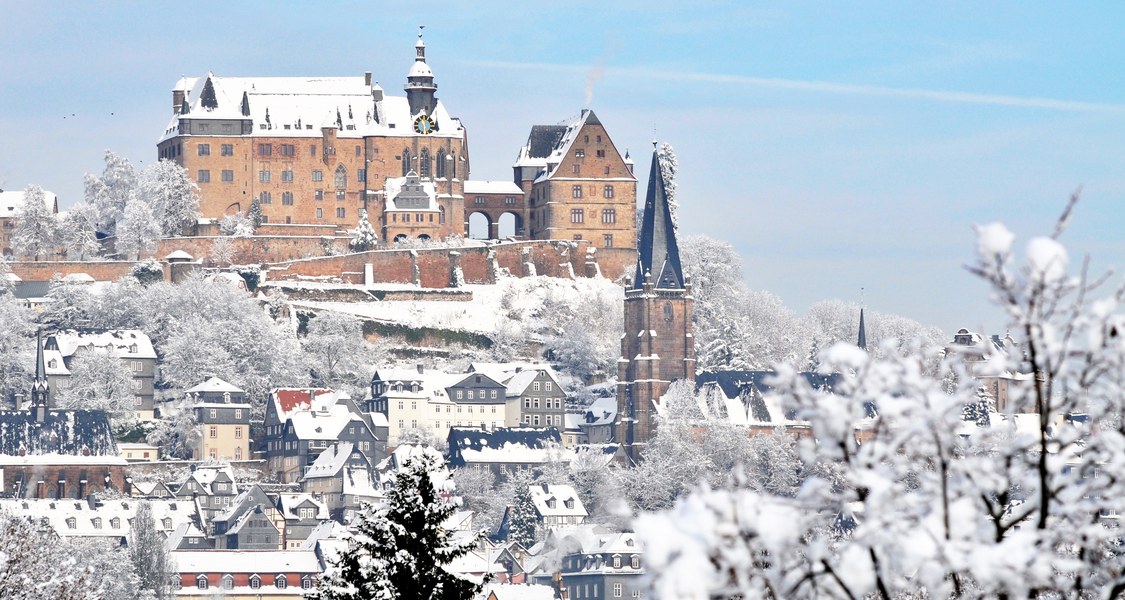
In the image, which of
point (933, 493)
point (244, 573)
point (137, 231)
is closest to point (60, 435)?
point (137, 231)

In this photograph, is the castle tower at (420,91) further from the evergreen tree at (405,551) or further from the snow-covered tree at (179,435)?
the evergreen tree at (405,551)

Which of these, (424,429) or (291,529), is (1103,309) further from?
(424,429)

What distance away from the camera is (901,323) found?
127438 millimetres

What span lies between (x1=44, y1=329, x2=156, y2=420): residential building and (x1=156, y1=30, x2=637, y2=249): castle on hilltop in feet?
28.2

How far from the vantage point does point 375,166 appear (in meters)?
102

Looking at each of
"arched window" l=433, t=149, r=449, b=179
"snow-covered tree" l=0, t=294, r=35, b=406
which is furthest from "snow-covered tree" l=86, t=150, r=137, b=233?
"arched window" l=433, t=149, r=449, b=179

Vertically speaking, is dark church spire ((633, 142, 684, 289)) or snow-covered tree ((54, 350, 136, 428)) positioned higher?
dark church spire ((633, 142, 684, 289))

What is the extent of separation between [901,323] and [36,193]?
47.9 metres

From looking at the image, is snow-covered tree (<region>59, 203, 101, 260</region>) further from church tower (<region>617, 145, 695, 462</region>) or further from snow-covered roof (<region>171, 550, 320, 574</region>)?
snow-covered roof (<region>171, 550, 320, 574</region>)

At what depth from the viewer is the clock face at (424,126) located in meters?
103

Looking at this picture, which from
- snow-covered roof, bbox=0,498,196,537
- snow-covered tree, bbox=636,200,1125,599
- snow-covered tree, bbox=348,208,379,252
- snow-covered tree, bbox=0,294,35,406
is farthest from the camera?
snow-covered tree, bbox=348,208,379,252

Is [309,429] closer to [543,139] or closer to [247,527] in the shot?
[247,527]

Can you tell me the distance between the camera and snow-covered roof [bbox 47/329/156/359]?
91812 mm

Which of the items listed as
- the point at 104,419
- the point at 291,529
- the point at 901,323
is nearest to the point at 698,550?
the point at 291,529
